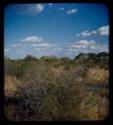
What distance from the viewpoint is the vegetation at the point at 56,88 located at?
1.98m

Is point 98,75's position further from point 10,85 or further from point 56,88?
point 10,85

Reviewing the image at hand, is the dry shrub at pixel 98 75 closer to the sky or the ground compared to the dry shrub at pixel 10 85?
closer to the sky

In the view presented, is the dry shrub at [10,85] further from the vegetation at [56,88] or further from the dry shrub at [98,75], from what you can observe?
the dry shrub at [98,75]

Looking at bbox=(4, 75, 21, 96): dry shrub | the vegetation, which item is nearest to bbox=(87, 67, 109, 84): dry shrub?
the vegetation

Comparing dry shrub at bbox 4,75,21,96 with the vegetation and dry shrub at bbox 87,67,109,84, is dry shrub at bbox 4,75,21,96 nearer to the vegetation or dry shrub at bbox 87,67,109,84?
the vegetation

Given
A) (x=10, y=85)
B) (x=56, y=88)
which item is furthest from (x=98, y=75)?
(x=10, y=85)

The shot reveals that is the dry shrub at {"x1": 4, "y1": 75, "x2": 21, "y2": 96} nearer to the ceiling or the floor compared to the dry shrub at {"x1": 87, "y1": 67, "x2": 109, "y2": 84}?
nearer to the floor

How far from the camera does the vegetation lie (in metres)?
1.98

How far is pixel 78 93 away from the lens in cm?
198

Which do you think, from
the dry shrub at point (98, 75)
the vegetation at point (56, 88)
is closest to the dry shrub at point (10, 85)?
the vegetation at point (56, 88)

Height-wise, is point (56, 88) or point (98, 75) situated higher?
point (98, 75)

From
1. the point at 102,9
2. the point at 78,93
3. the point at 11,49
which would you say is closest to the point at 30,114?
the point at 78,93

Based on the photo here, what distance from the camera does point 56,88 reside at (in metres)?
2.00
